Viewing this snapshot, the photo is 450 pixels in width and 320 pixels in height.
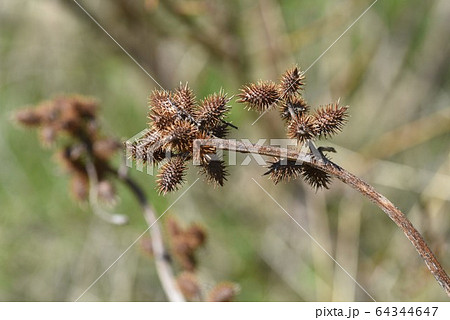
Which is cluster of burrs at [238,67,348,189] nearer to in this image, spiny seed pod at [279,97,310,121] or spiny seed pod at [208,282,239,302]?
spiny seed pod at [279,97,310,121]

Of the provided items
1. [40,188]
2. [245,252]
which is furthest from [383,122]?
[40,188]

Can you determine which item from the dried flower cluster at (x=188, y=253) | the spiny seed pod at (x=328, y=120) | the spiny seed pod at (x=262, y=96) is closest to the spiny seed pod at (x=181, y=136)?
the spiny seed pod at (x=262, y=96)

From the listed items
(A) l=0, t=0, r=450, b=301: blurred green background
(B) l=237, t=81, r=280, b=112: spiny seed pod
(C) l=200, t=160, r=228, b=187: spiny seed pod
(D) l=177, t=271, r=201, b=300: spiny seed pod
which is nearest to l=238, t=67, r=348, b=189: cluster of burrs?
(B) l=237, t=81, r=280, b=112: spiny seed pod

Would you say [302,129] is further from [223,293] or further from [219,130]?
[223,293]

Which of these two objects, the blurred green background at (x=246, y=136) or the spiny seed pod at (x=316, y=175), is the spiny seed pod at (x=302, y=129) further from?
the blurred green background at (x=246, y=136)

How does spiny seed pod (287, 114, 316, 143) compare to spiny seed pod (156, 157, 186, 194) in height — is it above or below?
above

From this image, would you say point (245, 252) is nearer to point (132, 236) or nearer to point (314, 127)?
point (132, 236)

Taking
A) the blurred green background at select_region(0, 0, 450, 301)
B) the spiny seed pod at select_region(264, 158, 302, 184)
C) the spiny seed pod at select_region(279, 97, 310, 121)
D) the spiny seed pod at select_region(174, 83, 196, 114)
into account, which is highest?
the blurred green background at select_region(0, 0, 450, 301)
